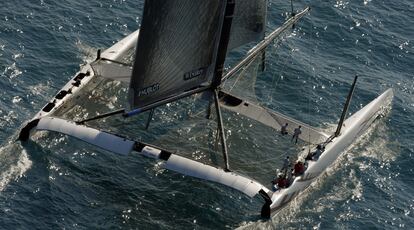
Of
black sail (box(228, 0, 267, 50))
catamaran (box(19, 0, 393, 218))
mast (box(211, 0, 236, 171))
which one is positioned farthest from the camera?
black sail (box(228, 0, 267, 50))

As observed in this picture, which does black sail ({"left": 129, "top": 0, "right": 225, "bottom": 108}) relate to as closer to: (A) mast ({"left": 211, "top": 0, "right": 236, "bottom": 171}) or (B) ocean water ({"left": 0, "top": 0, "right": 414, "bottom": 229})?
(A) mast ({"left": 211, "top": 0, "right": 236, "bottom": 171})

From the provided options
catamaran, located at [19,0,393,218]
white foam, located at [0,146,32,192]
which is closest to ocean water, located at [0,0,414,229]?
white foam, located at [0,146,32,192]

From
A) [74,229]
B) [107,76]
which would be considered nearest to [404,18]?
[107,76]

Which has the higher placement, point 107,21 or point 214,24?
point 214,24

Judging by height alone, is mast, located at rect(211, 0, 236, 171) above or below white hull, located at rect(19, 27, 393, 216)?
above

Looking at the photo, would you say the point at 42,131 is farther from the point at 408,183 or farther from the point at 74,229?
the point at 408,183

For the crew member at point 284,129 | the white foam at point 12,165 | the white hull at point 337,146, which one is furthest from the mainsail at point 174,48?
the white foam at point 12,165

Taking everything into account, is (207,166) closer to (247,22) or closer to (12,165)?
(247,22)

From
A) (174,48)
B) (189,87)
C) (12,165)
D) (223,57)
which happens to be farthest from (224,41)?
(12,165)
